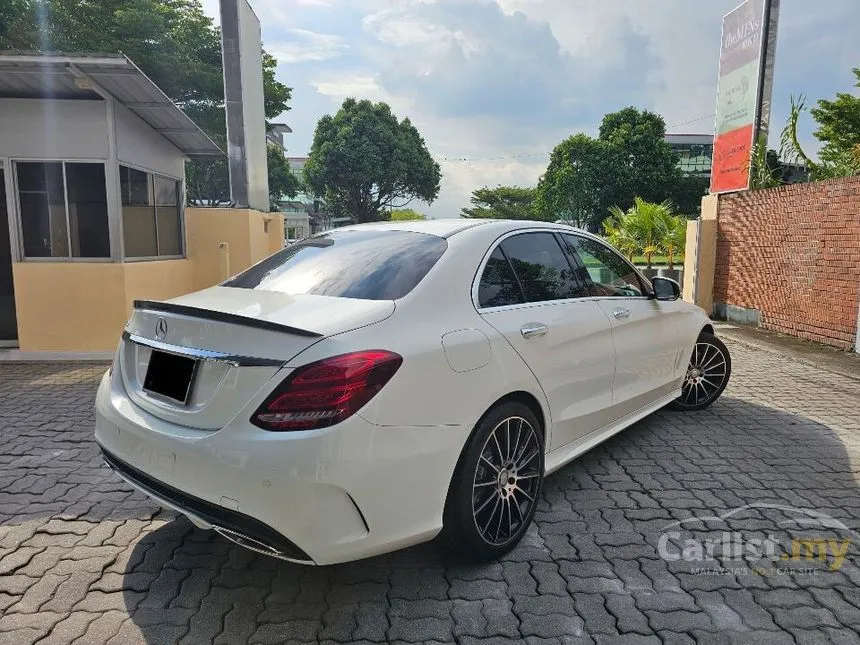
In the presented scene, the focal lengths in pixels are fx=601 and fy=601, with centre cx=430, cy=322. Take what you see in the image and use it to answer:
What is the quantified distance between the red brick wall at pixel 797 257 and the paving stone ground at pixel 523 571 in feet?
15.5

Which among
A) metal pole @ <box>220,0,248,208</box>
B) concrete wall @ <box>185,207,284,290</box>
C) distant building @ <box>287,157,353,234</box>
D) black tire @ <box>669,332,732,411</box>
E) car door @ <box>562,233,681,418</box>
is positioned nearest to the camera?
car door @ <box>562,233,681,418</box>

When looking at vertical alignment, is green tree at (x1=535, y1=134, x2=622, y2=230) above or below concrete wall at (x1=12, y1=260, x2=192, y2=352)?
above

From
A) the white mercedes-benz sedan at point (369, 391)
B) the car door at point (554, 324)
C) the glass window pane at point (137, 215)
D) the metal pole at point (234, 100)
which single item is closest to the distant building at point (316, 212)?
the metal pole at point (234, 100)

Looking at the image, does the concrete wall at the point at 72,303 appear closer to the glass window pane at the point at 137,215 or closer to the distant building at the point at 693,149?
the glass window pane at the point at 137,215

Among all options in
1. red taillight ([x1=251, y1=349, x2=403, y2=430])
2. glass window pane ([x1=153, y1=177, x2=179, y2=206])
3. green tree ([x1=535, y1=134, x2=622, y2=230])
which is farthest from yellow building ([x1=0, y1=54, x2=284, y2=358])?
green tree ([x1=535, y1=134, x2=622, y2=230])

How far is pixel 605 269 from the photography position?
156 inches

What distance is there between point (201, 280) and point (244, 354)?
326 inches

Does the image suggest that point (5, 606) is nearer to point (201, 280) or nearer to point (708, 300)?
point (201, 280)

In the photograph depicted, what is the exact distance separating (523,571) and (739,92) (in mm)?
11329

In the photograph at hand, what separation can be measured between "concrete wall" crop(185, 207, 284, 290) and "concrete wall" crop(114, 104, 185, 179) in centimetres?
78

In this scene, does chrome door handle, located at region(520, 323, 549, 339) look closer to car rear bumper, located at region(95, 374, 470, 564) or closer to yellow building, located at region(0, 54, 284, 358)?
car rear bumper, located at region(95, 374, 470, 564)

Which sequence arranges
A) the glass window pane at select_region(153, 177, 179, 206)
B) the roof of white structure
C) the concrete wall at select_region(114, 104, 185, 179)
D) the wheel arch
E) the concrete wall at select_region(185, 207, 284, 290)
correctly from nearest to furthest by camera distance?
the wheel arch
the roof of white structure
the concrete wall at select_region(114, 104, 185, 179)
the glass window pane at select_region(153, 177, 179, 206)
the concrete wall at select_region(185, 207, 284, 290)

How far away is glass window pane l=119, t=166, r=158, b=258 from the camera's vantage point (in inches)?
302

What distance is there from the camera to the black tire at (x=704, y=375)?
500cm
